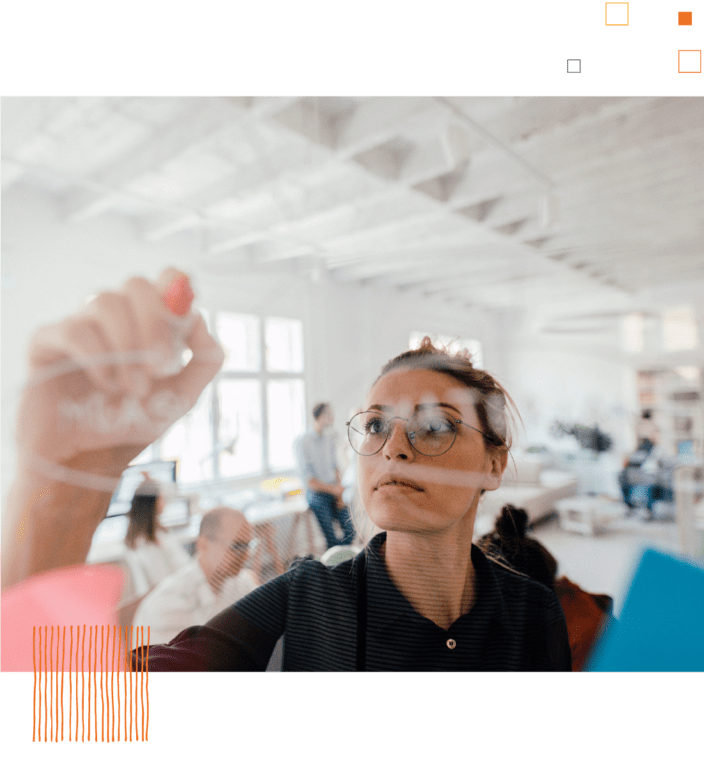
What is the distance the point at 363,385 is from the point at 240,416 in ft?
0.95

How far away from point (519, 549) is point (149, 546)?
82 centimetres

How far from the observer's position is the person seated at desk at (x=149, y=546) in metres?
1.12

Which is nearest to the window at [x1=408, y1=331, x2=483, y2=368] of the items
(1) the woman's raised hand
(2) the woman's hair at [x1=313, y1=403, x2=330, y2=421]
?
(2) the woman's hair at [x1=313, y1=403, x2=330, y2=421]

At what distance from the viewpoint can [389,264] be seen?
1.17 metres

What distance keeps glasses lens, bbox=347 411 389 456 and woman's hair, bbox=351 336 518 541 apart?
96mm

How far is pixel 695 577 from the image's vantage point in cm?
108

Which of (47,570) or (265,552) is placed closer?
(47,570)

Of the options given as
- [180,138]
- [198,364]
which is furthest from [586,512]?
[180,138]
